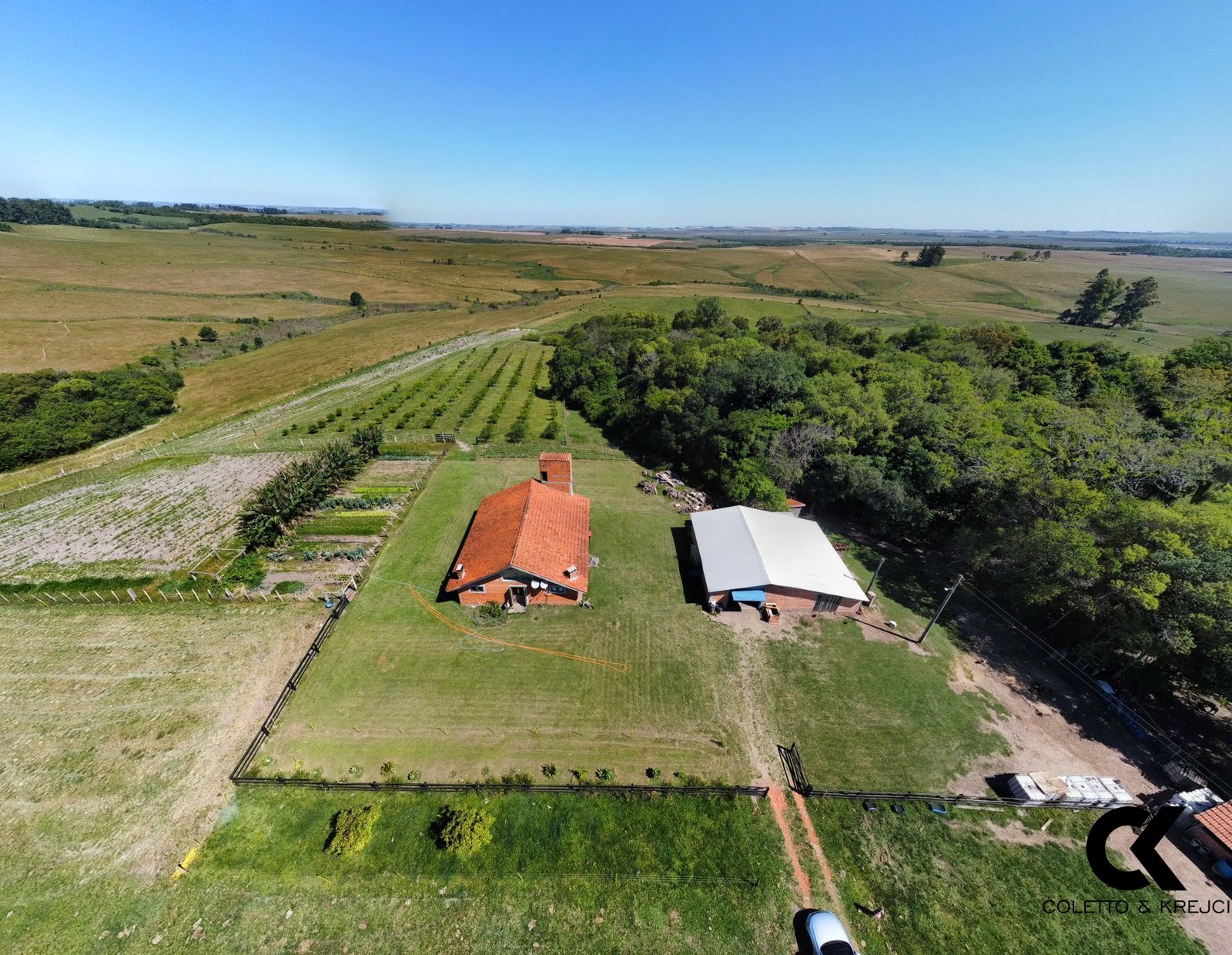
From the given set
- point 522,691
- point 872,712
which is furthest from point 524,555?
point 872,712

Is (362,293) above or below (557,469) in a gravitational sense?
above

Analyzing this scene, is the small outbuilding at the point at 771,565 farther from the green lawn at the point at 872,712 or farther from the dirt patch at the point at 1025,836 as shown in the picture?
the dirt patch at the point at 1025,836

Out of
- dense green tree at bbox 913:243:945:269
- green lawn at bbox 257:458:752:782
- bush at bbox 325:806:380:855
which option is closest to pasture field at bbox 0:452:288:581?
green lawn at bbox 257:458:752:782

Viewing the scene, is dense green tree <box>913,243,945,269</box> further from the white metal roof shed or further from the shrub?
the shrub

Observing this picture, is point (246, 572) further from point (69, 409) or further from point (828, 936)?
point (69, 409)

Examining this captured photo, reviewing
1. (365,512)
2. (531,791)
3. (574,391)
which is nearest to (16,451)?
(365,512)

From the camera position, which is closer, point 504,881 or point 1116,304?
point 504,881

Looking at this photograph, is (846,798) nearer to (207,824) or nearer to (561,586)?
A: (561,586)
